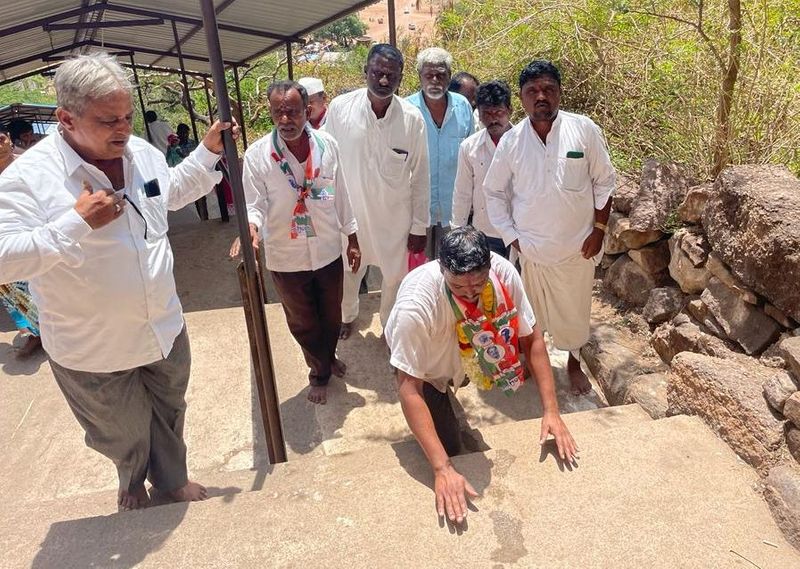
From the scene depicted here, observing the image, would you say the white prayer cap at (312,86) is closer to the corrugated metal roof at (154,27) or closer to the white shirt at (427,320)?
the corrugated metal roof at (154,27)

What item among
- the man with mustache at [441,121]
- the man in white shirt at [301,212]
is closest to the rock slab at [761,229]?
the man with mustache at [441,121]

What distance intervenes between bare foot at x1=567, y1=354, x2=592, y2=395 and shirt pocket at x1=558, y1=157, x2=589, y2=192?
105cm

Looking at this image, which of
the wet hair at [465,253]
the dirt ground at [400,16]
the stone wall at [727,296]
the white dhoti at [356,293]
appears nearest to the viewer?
the wet hair at [465,253]

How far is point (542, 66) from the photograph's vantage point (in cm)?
271

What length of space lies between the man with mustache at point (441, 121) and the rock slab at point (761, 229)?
1.56 m

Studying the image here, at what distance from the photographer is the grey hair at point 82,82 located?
1655 mm

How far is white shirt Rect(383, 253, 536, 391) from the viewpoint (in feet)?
6.65

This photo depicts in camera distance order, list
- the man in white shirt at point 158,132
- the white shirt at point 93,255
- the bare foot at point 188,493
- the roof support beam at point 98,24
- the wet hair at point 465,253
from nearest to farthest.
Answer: the white shirt at point 93,255, the wet hair at point 465,253, the bare foot at point 188,493, the roof support beam at point 98,24, the man in white shirt at point 158,132

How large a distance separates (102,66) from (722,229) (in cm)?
276

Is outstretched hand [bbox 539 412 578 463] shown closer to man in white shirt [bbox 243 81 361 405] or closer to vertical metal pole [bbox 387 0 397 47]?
man in white shirt [bbox 243 81 361 405]

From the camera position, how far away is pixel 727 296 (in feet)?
9.28

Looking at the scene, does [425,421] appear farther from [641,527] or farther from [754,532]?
[754,532]

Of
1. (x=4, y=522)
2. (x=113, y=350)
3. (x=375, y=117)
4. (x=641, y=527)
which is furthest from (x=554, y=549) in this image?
(x=375, y=117)

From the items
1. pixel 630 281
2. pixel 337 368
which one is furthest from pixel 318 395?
pixel 630 281
